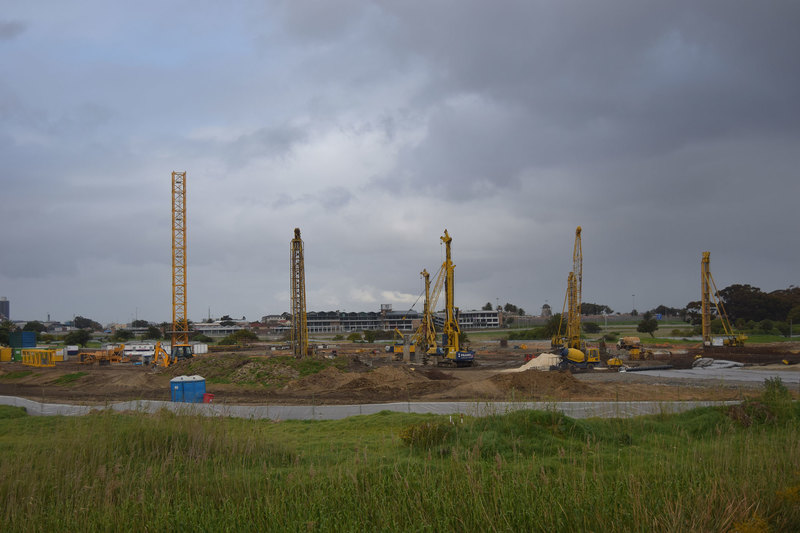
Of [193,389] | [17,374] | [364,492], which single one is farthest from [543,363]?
[17,374]

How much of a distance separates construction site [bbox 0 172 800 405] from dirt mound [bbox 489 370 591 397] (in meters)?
0.08

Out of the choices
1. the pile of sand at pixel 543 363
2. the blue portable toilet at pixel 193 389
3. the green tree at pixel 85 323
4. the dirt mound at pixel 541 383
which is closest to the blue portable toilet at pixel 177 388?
the blue portable toilet at pixel 193 389

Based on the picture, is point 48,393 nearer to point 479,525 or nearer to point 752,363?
point 479,525

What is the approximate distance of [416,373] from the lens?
37.5m

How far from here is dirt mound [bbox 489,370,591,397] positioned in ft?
84.4

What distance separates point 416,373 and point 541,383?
11681 mm

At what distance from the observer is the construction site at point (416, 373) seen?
2539cm

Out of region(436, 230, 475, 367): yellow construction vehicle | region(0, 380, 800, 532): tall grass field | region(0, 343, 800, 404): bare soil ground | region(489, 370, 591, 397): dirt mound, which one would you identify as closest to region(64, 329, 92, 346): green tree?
region(0, 343, 800, 404): bare soil ground

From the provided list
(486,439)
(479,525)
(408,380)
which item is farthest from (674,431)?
(408,380)

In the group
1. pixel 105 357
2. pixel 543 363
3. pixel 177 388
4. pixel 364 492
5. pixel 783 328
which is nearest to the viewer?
pixel 364 492

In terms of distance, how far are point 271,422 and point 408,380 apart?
17.8 metres

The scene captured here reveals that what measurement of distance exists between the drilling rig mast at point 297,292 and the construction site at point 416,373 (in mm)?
87

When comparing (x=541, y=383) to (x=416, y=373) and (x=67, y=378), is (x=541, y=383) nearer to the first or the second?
(x=416, y=373)

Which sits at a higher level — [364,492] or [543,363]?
[364,492]
